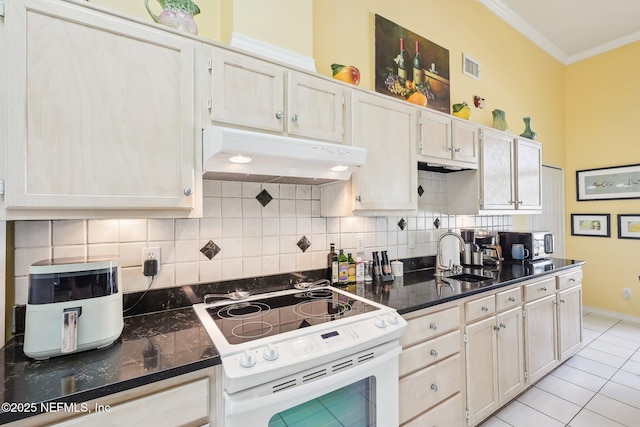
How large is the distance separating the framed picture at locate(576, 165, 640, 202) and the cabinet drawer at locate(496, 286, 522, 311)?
9.48 feet

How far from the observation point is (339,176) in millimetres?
1645

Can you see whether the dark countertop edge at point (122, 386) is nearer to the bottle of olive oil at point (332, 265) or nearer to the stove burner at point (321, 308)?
the stove burner at point (321, 308)

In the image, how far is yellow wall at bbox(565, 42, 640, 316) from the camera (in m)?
3.73

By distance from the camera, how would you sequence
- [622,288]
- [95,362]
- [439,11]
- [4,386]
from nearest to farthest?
[4,386]
[95,362]
[439,11]
[622,288]

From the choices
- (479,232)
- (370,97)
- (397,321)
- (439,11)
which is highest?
(439,11)

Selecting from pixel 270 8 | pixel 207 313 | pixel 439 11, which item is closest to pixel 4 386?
pixel 207 313

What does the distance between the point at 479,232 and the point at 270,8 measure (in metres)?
2.62

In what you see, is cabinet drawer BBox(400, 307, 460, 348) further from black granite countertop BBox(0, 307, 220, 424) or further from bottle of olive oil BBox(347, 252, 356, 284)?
black granite countertop BBox(0, 307, 220, 424)

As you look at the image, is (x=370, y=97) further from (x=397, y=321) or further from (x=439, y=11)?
(x=439, y=11)

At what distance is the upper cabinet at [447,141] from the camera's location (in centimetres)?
210

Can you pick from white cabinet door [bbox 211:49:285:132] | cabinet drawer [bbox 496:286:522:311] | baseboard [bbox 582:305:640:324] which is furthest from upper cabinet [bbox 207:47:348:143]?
baseboard [bbox 582:305:640:324]

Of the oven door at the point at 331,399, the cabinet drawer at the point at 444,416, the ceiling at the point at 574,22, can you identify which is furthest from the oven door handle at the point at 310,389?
the ceiling at the point at 574,22

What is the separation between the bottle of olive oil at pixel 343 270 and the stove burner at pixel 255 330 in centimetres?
76

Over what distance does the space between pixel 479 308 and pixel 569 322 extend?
1.50 meters
